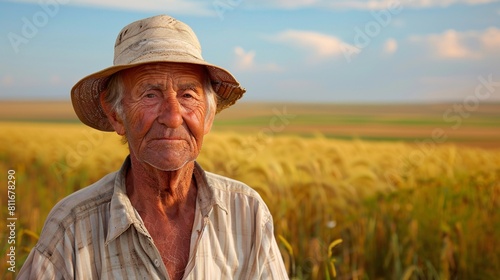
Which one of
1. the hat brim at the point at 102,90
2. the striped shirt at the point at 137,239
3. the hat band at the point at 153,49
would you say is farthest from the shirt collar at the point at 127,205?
the hat band at the point at 153,49

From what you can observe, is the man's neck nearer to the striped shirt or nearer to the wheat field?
the striped shirt

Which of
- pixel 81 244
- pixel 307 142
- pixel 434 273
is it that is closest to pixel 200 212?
pixel 81 244

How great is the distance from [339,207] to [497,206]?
1.24 m

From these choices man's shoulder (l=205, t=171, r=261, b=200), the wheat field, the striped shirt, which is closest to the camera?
the striped shirt

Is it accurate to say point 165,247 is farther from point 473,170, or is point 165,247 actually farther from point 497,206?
point 473,170

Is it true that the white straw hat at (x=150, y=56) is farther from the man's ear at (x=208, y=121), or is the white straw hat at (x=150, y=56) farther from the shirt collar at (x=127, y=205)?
the shirt collar at (x=127, y=205)

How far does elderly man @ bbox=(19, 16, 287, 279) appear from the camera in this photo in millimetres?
2102

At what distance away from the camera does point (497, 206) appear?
16.0 feet

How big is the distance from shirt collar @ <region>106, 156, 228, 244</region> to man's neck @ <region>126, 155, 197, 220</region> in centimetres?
5

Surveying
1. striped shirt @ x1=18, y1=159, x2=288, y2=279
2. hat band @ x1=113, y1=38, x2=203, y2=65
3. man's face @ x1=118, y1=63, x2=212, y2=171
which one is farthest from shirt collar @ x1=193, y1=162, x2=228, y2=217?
hat band @ x1=113, y1=38, x2=203, y2=65

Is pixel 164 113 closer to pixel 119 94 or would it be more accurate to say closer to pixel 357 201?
pixel 119 94

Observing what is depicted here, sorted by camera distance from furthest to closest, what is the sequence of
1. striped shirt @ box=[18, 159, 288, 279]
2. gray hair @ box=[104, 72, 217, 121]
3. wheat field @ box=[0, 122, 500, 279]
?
wheat field @ box=[0, 122, 500, 279]
gray hair @ box=[104, 72, 217, 121]
striped shirt @ box=[18, 159, 288, 279]

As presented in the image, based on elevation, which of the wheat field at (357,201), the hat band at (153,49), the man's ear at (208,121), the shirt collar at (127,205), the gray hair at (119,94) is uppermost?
the hat band at (153,49)

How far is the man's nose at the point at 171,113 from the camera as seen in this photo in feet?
6.85
